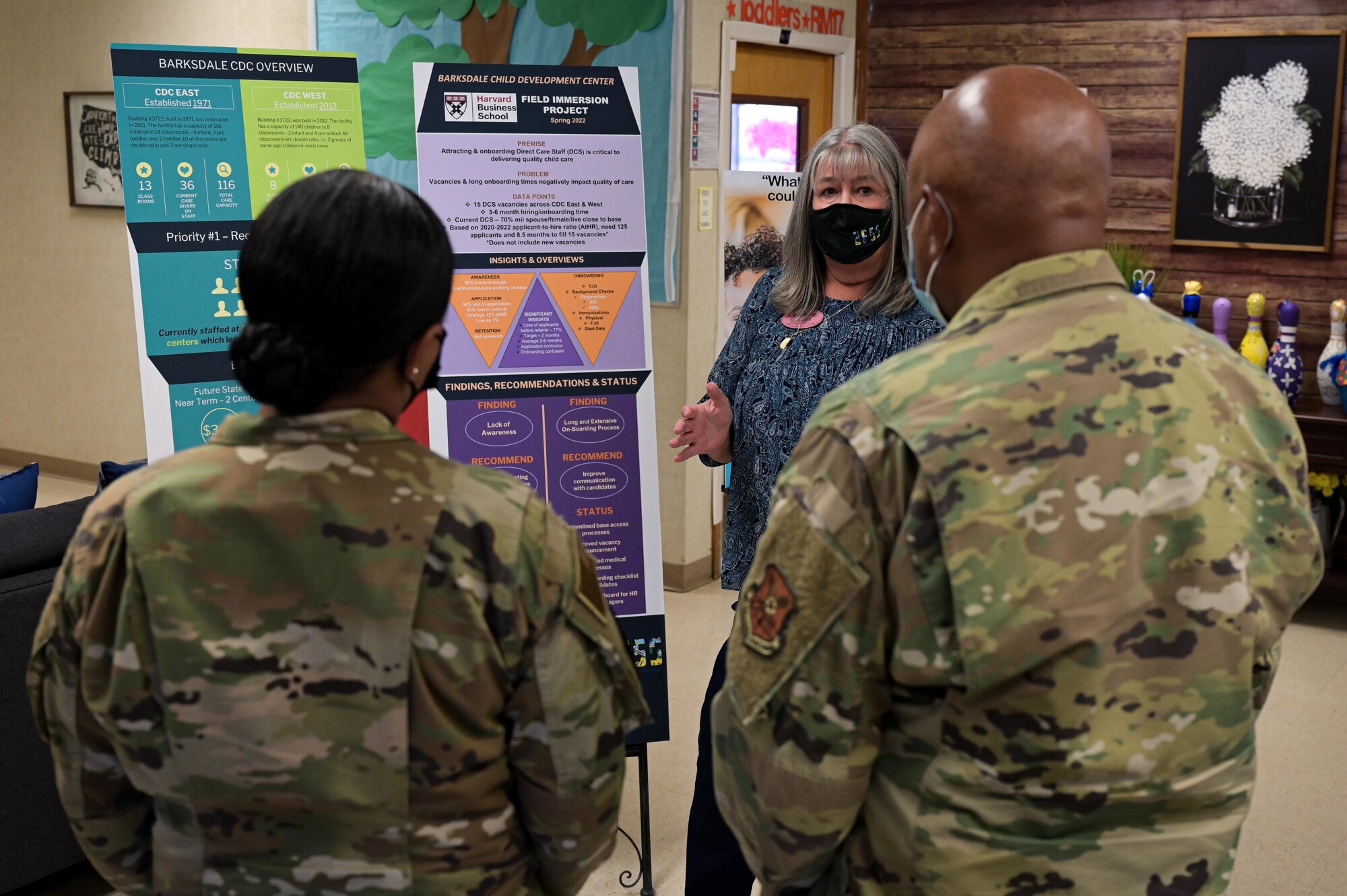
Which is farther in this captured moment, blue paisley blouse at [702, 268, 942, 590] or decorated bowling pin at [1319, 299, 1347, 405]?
decorated bowling pin at [1319, 299, 1347, 405]

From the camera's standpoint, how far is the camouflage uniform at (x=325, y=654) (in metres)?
1.04

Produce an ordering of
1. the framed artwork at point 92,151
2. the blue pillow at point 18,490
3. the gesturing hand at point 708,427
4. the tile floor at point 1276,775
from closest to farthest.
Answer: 1. the gesturing hand at point 708,427
2. the tile floor at point 1276,775
3. the blue pillow at point 18,490
4. the framed artwork at point 92,151

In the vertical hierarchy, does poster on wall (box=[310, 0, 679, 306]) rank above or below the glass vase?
above

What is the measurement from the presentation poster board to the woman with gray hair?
341 mm

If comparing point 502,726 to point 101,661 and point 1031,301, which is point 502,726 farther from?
point 1031,301

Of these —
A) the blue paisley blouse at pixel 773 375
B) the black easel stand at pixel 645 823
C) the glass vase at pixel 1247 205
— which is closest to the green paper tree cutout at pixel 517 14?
the glass vase at pixel 1247 205

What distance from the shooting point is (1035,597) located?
102 centimetres

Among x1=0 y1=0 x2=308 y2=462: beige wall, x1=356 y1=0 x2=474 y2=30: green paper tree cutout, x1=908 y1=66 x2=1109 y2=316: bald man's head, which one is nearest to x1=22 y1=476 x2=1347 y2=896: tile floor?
x1=908 y1=66 x2=1109 y2=316: bald man's head

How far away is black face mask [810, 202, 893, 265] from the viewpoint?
81.7 inches

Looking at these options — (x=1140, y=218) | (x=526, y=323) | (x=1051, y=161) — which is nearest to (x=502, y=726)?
(x=1051, y=161)

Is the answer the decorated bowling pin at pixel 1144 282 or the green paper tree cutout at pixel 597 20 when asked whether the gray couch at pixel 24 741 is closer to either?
the green paper tree cutout at pixel 597 20

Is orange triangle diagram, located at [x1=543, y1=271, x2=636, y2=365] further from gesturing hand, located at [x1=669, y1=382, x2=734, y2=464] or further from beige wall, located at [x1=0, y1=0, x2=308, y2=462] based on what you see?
beige wall, located at [x1=0, y1=0, x2=308, y2=462]

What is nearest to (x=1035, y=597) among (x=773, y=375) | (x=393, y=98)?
(x=773, y=375)

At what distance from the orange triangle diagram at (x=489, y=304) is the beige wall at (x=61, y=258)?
3.82 metres
